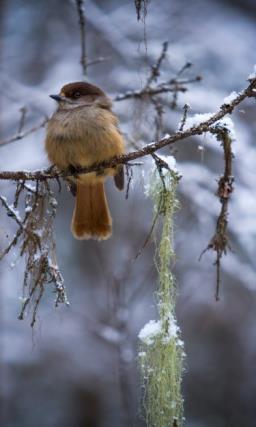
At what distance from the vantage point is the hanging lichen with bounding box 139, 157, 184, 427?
2627mm

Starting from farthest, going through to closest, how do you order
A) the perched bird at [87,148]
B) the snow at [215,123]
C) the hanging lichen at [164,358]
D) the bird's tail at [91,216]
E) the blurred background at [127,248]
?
the blurred background at [127,248]
the bird's tail at [91,216]
the perched bird at [87,148]
the snow at [215,123]
the hanging lichen at [164,358]

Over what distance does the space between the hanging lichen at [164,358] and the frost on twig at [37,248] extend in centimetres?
36

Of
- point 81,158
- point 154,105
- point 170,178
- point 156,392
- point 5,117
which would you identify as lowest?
point 156,392

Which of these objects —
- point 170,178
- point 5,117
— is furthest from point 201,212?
point 170,178

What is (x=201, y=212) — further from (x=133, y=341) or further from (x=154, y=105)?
(x=154, y=105)

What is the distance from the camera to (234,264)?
23.5 ft

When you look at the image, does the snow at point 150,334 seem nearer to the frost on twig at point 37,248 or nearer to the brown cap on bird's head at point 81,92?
the frost on twig at point 37,248

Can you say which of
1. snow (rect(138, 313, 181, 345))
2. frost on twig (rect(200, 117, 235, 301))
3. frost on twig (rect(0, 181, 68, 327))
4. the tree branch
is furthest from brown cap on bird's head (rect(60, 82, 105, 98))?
snow (rect(138, 313, 181, 345))

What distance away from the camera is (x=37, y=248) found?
2.74 m

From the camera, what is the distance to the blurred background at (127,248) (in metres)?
6.52

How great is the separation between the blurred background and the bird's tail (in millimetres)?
479

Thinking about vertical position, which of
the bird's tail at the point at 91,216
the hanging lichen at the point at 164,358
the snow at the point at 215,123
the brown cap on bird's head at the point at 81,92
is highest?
the brown cap on bird's head at the point at 81,92

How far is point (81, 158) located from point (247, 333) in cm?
541

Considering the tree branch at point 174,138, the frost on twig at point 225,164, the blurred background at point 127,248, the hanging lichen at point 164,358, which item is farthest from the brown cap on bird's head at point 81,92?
the hanging lichen at point 164,358
